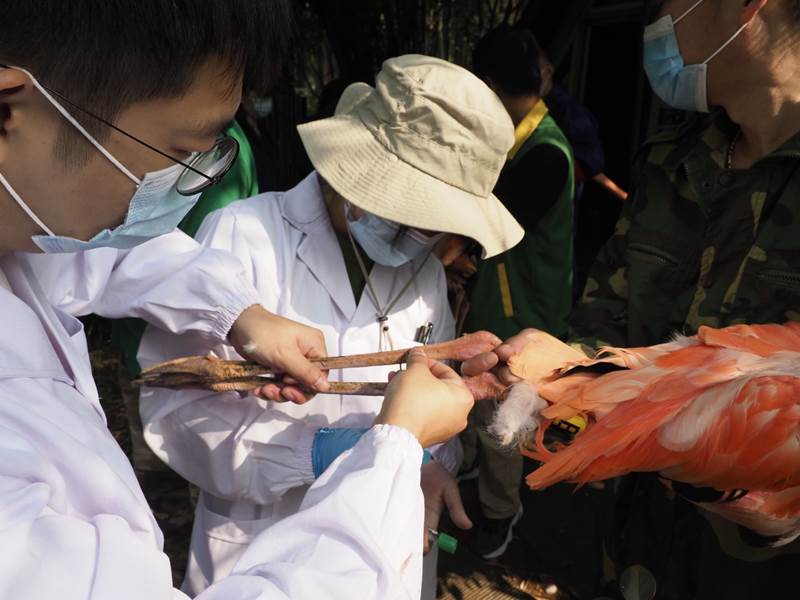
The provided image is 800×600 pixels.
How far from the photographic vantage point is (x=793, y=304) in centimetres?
180

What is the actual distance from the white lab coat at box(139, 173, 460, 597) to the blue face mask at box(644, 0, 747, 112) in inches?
39.8

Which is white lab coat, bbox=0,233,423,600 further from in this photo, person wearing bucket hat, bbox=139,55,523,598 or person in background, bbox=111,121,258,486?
person in background, bbox=111,121,258,486

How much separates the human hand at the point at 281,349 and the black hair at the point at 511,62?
2477 mm

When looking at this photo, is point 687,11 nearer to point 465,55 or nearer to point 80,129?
point 80,129

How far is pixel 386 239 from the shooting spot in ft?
6.58

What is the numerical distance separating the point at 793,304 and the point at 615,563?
1.01 meters

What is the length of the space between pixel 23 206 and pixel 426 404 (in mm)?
794

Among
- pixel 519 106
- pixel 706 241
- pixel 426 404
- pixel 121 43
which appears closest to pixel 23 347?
pixel 121 43

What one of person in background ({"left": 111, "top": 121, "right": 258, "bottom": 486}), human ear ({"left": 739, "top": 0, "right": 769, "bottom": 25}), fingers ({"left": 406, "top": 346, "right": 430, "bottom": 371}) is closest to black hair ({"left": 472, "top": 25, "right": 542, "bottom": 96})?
person in background ({"left": 111, "top": 121, "right": 258, "bottom": 486})

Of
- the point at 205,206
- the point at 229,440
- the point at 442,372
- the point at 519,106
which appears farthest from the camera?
the point at 519,106

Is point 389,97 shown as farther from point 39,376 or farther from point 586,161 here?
point 586,161

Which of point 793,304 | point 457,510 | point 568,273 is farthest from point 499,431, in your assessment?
point 568,273

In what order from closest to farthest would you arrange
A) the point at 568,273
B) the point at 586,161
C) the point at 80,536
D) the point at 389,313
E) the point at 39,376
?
the point at 80,536, the point at 39,376, the point at 389,313, the point at 568,273, the point at 586,161

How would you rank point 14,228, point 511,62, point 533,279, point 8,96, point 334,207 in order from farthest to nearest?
point 511,62
point 533,279
point 334,207
point 14,228
point 8,96
